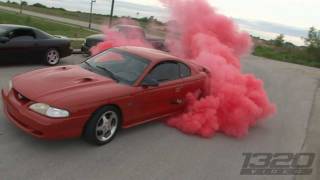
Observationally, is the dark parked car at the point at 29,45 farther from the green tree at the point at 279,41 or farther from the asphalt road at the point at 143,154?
the green tree at the point at 279,41

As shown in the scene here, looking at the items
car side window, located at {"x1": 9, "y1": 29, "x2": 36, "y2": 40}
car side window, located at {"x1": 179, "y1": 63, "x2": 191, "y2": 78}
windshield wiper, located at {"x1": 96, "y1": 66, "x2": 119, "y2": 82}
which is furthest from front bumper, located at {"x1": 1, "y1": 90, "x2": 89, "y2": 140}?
car side window, located at {"x1": 9, "y1": 29, "x2": 36, "y2": 40}

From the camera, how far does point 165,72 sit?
7695 millimetres

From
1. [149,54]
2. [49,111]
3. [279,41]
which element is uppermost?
[149,54]

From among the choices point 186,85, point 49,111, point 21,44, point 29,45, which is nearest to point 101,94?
point 49,111

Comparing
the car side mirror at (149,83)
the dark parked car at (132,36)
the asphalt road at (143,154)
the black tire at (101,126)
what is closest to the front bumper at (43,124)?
the black tire at (101,126)

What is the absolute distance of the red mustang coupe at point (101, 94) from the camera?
19.1 ft

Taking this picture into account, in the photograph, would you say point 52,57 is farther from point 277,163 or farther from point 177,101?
point 277,163

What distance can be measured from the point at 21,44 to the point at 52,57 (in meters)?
1.32

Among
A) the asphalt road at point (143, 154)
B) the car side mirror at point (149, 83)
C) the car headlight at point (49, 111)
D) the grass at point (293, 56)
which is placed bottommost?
the grass at point (293, 56)

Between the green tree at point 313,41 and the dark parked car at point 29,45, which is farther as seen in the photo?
the green tree at point 313,41

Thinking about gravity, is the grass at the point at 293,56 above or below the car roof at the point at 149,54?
below

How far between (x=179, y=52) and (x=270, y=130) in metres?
4.24

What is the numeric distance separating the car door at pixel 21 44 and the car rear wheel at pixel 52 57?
2.12 ft

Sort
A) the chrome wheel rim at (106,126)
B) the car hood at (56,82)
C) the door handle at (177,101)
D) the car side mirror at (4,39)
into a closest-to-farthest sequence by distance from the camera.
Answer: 1. the car hood at (56,82)
2. the chrome wheel rim at (106,126)
3. the door handle at (177,101)
4. the car side mirror at (4,39)
